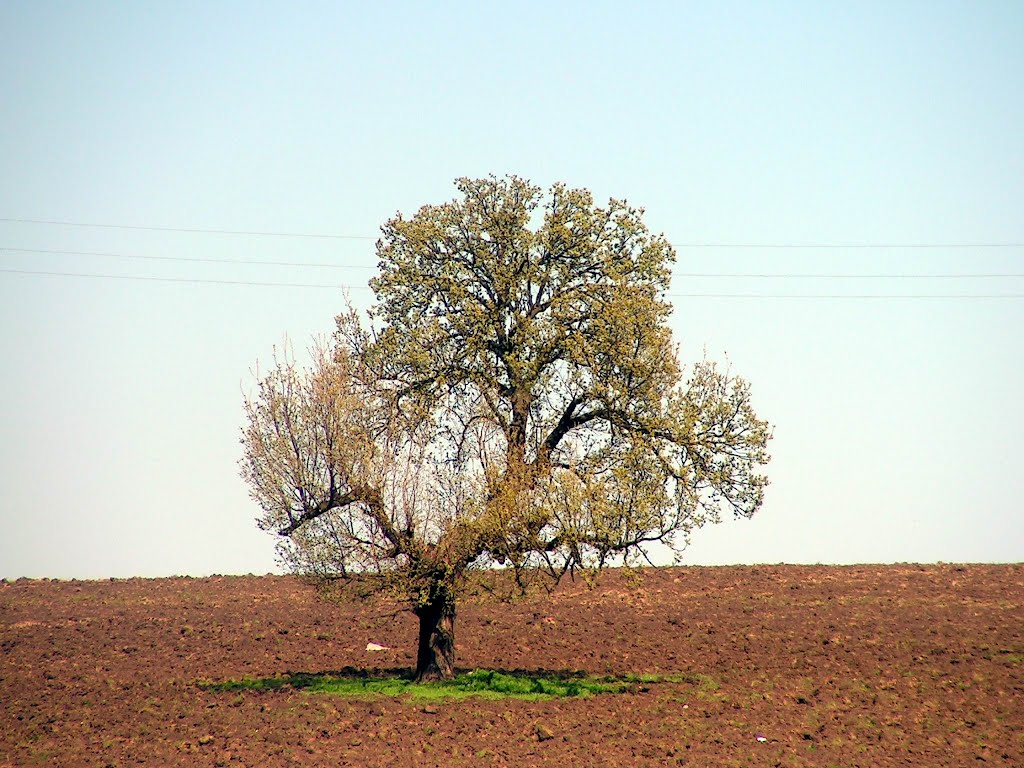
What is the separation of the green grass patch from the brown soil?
1004 millimetres

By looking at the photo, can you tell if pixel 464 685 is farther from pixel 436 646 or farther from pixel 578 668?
pixel 578 668

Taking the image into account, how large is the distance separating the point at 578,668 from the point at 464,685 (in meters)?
5.50

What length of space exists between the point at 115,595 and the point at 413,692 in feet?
92.9

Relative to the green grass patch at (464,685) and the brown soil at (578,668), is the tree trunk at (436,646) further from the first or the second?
the brown soil at (578,668)

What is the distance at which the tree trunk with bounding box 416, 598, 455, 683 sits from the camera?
38.5 m

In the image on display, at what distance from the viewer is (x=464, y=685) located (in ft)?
123

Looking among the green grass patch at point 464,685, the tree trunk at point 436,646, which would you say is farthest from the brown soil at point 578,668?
the tree trunk at point 436,646

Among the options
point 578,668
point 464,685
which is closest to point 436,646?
point 464,685

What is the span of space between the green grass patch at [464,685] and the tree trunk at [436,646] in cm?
46

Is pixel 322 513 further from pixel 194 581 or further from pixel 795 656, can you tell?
pixel 194 581

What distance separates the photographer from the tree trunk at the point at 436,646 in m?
38.5

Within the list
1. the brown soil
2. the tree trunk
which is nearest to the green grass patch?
the tree trunk

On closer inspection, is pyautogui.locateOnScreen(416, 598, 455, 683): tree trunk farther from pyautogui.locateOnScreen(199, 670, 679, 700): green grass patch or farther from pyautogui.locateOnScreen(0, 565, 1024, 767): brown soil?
pyautogui.locateOnScreen(0, 565, 1024, 767): brown soil

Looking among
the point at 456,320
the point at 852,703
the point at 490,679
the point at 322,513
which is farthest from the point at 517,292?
the point at 852,703
